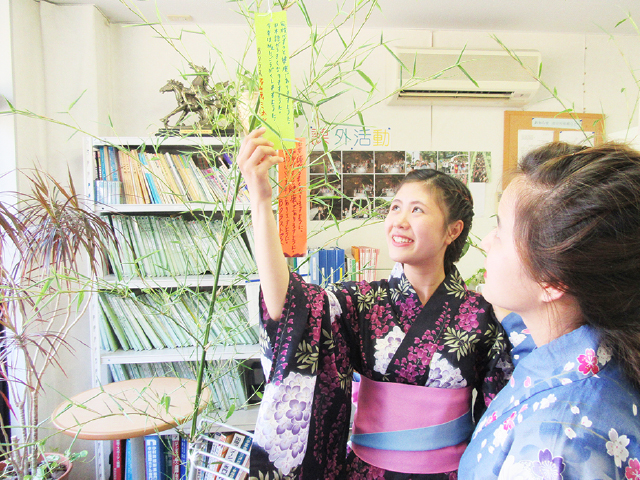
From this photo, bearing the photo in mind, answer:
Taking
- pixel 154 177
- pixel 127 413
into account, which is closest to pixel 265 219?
pixel 127 413

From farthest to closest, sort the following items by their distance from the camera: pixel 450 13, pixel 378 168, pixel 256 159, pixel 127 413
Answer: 1. pixel 378 168
2. pixel 450 13
3. pixel 127 413
4. pixel 256 159

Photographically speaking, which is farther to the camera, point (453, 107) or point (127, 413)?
point (453, 107)

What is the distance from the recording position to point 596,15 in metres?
2.17

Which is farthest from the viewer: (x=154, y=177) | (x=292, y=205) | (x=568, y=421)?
(x=154, y=177)

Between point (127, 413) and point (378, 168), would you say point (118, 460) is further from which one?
point (378, 168)

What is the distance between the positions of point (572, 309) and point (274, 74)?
59cm

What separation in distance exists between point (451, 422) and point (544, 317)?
1.21 ft

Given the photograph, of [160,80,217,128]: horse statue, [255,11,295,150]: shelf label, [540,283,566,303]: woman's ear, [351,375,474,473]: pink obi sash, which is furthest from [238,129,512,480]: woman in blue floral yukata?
[160,80,217,128]: horse statue

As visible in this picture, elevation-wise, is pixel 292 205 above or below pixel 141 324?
above

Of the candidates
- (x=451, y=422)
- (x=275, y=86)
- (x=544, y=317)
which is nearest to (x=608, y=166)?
(x=544, y=317)

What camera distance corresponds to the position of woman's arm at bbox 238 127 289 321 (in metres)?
0.64

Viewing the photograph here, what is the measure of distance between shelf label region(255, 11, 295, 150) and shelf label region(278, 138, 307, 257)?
0.14m

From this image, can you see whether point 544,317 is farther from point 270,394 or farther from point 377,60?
point 377,60

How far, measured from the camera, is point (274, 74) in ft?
1.97
